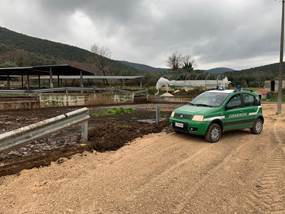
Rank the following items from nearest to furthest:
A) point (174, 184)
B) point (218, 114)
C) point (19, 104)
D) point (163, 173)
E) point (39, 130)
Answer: point (174, 184), point (163, 173), point (39, 130), point (218, 114), point (19, 104)

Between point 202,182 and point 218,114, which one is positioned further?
point 218,114

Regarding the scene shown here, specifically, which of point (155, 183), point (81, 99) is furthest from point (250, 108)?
point (81, 99)

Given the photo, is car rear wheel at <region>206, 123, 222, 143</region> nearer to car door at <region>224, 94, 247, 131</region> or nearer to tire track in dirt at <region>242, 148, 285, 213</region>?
car door at <region>224, 94, 247, 131</region>

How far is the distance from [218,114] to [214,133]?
65 centimetres

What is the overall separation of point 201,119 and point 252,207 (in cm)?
461

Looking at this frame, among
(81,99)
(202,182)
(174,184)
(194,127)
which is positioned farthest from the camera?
(81,99)

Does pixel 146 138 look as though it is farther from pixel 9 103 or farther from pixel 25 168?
pixel 9 103

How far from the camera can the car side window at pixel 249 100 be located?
1035 centimetres

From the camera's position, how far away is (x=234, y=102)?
32.5ft

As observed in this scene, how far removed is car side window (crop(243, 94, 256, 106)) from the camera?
10.3 metres

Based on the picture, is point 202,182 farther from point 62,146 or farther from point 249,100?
point 249,100

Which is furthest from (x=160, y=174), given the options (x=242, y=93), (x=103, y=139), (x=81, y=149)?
(x=242, y=93)

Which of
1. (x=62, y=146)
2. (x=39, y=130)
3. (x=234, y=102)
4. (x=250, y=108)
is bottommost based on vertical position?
(x=62, y=146)

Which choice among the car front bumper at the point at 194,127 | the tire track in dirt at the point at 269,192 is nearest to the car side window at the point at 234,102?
the car front bumper at the point at 194,127
